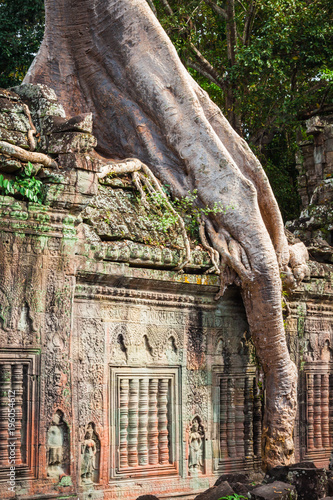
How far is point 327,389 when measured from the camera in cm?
847

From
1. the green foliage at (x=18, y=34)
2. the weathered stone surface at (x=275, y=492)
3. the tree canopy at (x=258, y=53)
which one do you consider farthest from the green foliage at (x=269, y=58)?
the weathered stone surface at (x=275, y=492)

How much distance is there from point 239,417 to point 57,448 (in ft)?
7.70

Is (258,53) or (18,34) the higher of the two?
(18,34)

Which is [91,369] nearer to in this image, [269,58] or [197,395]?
[197,395]

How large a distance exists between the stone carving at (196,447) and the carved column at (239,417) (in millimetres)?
505

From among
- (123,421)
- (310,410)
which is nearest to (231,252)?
(123,421)

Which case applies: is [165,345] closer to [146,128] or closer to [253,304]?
[253,304]

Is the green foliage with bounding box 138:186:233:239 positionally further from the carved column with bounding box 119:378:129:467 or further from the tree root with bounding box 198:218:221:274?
the carved column with bounding box 119:378:129:467

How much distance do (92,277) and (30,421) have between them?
1.21m

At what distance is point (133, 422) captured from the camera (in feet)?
20.4

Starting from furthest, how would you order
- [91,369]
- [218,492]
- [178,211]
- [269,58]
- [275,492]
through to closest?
1. [269,58]
2. [178,211]
3. [91,369]
4. [218,492]
5. [275,492]

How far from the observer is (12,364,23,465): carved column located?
17.1 feet

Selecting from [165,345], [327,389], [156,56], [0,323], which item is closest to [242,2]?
[156,56]

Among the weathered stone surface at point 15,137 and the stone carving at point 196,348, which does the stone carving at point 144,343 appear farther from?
the weathered stone surface at point 15,137
